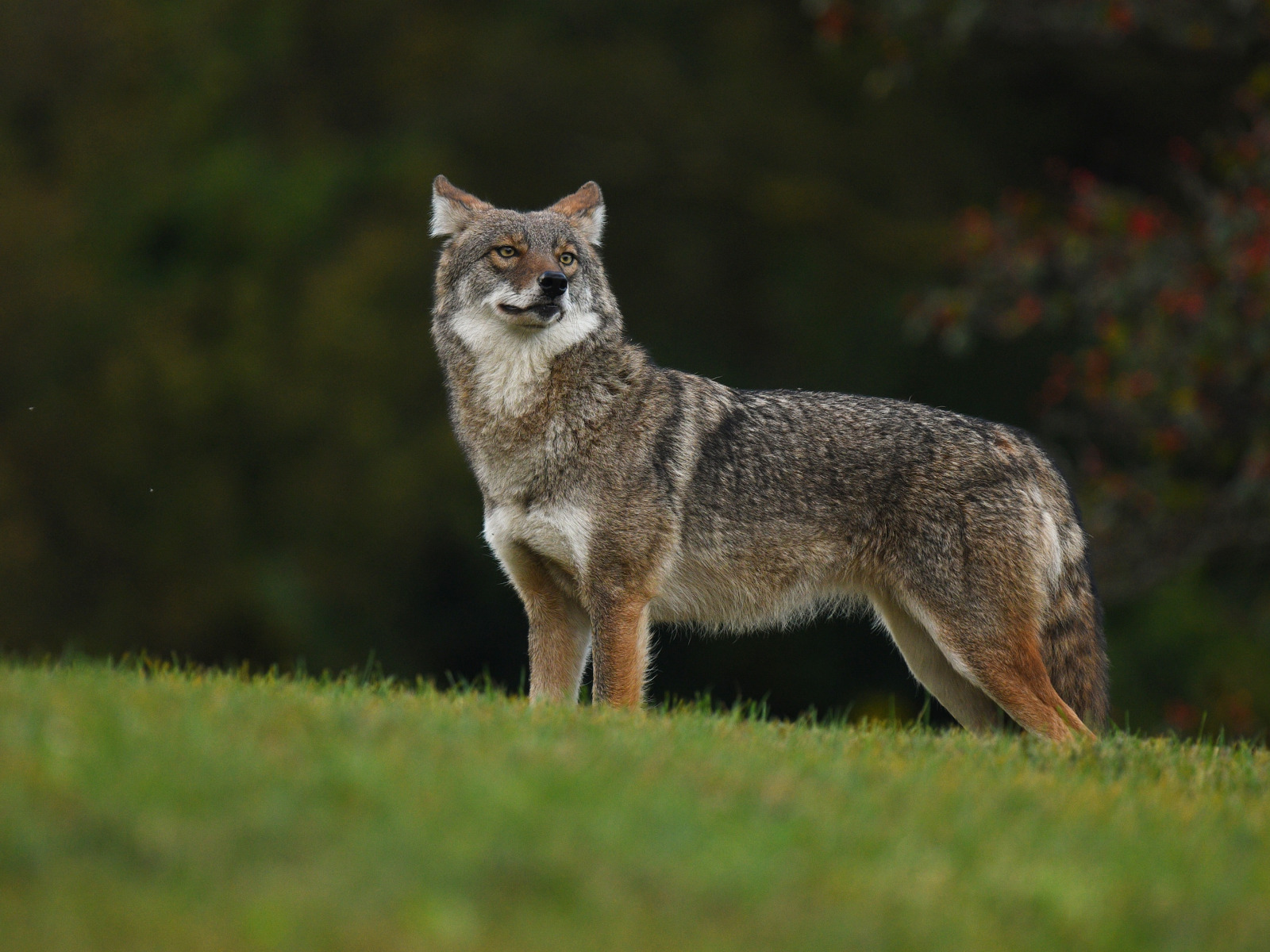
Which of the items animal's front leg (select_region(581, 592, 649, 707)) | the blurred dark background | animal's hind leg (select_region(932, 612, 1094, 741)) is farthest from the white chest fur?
the blurred dark background

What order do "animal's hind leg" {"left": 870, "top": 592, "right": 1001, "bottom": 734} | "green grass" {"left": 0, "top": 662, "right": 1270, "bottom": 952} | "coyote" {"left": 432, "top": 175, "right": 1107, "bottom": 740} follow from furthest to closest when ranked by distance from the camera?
"animal's hind leg" {"left": 870, "top": 592, "right": 1001, "bottom": 734}, "coyote" {"left": 432, "top": 175, "right": 1107, "bottom": 740}, "green grass" {"left": 0, "top": 662, "right": 1270, "bottom": 952}

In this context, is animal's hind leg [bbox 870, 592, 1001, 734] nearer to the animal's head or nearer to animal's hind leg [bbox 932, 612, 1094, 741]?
animal's hind leg [bbox 932, 612, 1094, 741]

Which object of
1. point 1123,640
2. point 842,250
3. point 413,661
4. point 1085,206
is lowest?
point 413,661

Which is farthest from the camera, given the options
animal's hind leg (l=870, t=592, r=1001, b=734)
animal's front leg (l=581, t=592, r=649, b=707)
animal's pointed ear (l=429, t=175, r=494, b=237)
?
animal's pointed ear (l=429, t=175, r=494, b=237)

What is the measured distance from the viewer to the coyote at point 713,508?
7.02 metres

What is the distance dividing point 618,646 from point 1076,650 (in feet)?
7.31

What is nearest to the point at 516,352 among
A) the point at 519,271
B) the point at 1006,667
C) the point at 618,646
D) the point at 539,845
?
the point at 519,271

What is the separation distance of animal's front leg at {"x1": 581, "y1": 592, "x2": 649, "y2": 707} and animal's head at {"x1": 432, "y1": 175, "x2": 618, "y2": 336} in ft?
4.24

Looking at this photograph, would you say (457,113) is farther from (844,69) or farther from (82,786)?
(82,786)

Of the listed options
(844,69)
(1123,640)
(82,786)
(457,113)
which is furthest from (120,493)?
(82,786)

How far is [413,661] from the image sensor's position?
59.7 ft

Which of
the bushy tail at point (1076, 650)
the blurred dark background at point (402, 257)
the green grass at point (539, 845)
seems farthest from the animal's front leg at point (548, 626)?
the blurred dark background at point (402, 257)

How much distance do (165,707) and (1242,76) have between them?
38.3 ft

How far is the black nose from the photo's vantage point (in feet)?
23.0
